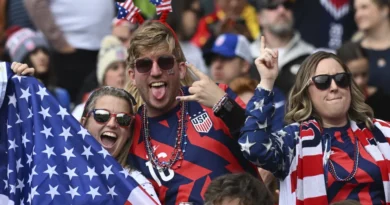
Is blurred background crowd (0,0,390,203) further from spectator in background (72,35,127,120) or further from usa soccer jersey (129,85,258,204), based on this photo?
usa soccer jersey (129,85,258,204)

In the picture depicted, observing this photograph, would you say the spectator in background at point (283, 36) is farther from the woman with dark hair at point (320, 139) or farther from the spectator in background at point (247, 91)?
the woman with dark hair at point (320, 139)

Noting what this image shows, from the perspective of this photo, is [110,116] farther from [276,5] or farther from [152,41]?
[276,5]

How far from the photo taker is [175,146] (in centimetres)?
712

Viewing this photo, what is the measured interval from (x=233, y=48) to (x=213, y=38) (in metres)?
1.64

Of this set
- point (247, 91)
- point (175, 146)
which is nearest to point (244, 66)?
point (247, 91)

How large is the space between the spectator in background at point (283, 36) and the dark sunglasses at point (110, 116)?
3.67m

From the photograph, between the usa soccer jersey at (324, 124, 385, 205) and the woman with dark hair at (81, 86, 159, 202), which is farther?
A: the woman with dark hair at (81, 86, 159, 202)

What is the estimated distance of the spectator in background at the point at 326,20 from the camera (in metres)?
12.6

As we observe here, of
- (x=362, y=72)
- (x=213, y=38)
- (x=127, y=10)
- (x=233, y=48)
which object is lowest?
(x=213, y=38)

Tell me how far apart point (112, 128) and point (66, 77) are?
210 inches

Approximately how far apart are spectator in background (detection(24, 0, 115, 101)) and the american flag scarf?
576 centimetres

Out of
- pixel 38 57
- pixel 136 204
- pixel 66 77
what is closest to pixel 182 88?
pixel 136 204

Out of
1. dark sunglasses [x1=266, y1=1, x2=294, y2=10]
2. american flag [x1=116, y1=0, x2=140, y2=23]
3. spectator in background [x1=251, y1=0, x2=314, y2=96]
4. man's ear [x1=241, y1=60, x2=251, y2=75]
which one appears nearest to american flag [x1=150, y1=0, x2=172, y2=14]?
american flag [x1=116, y1=0, x2=140, y2=23]

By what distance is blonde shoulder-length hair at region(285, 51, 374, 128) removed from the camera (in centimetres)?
725
